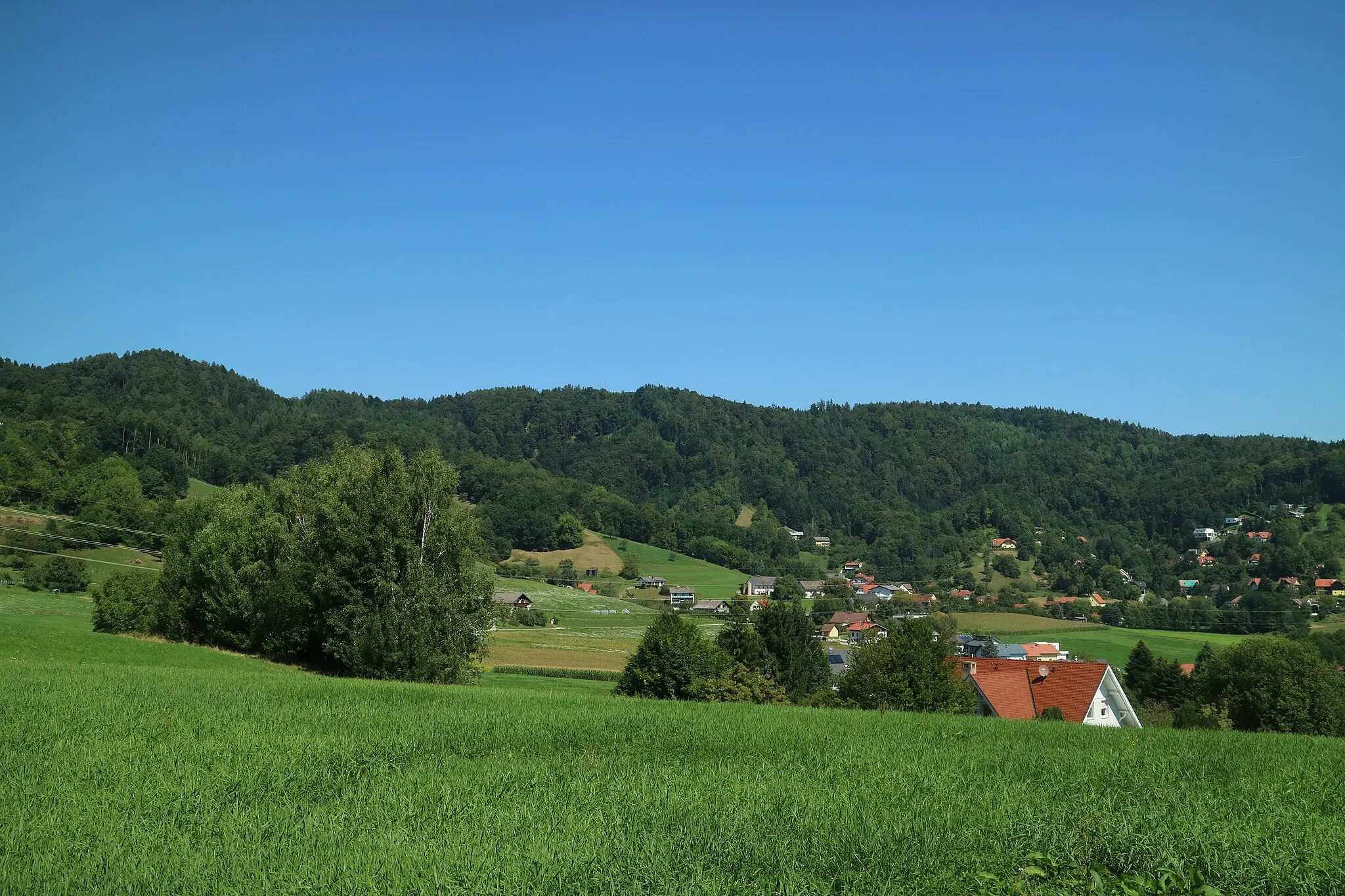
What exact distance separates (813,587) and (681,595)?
22302 mm

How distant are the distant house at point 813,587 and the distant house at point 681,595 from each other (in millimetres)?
13860

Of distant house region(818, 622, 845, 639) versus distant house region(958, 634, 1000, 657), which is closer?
distant house region(958, 634, 1000, 657)

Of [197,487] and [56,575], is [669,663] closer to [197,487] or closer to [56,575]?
[56,575]

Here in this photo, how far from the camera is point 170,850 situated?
25.3 ft

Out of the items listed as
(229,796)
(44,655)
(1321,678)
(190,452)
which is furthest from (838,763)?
(190,452)

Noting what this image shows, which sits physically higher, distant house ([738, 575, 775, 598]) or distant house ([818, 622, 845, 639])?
distant house ([738, 575, 775, 598])

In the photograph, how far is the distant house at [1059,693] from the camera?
4700 cm

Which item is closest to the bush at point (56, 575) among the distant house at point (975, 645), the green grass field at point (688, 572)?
the green grass field at point (688, 572)

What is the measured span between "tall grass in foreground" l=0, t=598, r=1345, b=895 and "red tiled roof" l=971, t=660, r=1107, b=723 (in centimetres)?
3304

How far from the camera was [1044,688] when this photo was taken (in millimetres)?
48938

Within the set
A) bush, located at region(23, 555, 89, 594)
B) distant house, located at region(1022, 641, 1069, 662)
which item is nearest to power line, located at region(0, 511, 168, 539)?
bush, located at region(23, 555, 89, 594)

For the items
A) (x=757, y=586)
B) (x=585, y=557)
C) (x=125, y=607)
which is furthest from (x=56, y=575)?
(x=757, y=586)

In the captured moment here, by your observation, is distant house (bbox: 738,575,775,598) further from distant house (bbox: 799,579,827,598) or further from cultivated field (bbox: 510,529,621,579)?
cultivated field (bbox: 510,529,621,579)

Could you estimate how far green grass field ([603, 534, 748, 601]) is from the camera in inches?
5236
